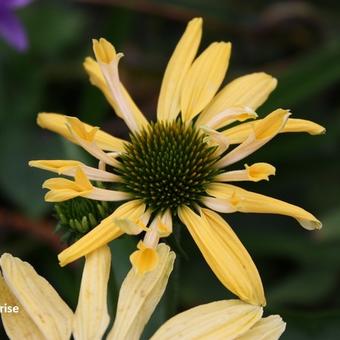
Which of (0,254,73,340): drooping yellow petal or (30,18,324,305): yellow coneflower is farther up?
(30,18,324,305): yellow coneflower

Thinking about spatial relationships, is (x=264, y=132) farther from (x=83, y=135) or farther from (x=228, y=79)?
(x=228, y=79)

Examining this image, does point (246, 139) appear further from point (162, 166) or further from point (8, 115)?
point (8, 115)

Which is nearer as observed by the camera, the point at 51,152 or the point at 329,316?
the point at 329,316

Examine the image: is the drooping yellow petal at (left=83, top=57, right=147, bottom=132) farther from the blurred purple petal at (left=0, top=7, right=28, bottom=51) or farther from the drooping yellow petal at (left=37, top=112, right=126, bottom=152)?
the blurred purple petal at (left=0, top=7, right=28, bottom=51)

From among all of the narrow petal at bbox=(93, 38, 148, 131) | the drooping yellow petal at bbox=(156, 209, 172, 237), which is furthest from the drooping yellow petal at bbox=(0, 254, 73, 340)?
the narrow petal at bbox=(93, 38, 148, 131)

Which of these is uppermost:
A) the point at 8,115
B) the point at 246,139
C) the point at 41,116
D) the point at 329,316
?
the point at 8,115

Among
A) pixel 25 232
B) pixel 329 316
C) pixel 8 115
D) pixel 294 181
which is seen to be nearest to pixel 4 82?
pixel 8 115
